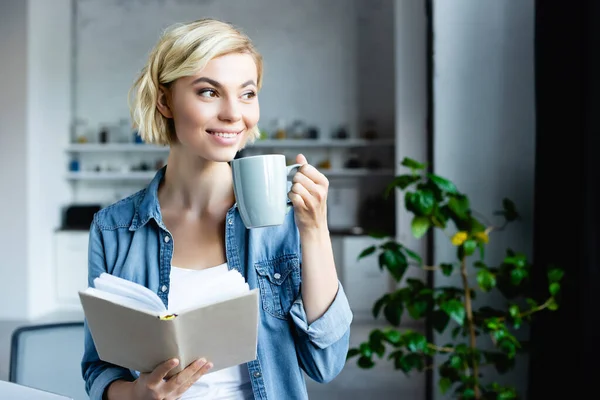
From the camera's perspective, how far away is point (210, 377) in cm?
96

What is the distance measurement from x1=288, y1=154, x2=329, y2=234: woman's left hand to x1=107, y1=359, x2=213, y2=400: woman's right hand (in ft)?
0.83

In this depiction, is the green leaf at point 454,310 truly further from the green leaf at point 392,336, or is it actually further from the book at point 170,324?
the book at point 170,324

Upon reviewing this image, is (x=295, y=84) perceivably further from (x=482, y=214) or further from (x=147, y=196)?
(x=147, y=196)

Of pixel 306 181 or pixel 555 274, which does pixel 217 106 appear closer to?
pixel 306 181

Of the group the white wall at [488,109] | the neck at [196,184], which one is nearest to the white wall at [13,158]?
the white wall at [488,109]

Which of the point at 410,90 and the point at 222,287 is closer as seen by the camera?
the point at 222,287

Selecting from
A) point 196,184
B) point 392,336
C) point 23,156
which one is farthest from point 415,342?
point 23,156

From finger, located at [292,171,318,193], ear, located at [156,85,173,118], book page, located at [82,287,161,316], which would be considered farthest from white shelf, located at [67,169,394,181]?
book page, located at [82,287,161,316]

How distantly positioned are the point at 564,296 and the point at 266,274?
4.60 ft

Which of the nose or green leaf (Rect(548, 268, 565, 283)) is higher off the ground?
the nose

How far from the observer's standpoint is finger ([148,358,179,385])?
2.51 feet

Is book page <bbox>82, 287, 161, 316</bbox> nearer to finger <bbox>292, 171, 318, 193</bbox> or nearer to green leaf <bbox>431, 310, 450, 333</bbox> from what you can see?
finger <bbox>292, 171, 318, 193</bbox>

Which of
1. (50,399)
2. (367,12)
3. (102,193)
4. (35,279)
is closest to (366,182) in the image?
(367,12)

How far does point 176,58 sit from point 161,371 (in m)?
0.46
